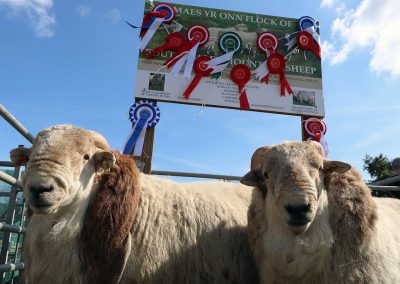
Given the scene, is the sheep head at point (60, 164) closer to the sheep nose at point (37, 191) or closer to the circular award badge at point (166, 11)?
the sheep nose at point (37, 191)

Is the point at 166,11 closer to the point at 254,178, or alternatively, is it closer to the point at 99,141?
the point at 99,141

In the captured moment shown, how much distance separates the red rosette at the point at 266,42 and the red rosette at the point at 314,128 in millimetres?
1880

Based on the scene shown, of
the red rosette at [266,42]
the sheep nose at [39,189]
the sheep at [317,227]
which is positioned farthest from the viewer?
A: the red rosette at [266,42]

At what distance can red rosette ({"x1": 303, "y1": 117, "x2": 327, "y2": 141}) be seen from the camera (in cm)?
792

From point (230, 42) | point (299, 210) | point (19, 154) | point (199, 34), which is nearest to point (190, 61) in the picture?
point (199, 34)

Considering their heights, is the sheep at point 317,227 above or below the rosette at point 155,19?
below

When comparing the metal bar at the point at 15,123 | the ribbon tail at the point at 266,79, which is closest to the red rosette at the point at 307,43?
the ribbon tail at the point at 266,79

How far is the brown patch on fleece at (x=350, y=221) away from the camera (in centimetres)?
337

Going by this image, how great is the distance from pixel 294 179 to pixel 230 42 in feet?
18.6

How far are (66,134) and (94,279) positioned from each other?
143 cm

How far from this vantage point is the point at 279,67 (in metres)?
8.25

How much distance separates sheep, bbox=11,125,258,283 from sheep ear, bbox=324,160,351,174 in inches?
51.4

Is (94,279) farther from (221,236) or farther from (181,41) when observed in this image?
(181,41)

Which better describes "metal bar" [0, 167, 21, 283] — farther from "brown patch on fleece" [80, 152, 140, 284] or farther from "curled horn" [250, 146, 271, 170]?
"curled horn" [250, 146, 271, 170]
